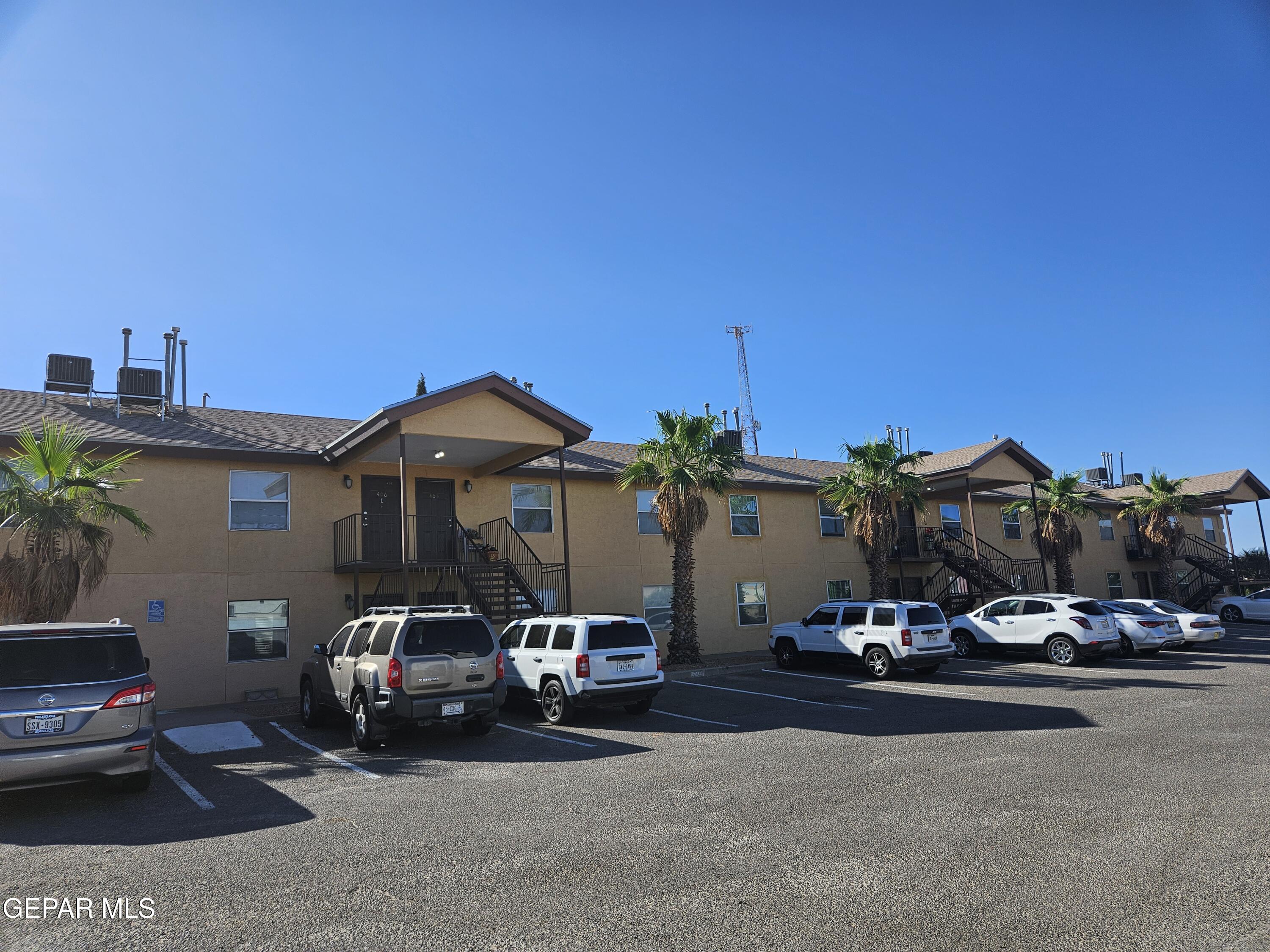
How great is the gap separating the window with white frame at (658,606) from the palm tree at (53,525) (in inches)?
495

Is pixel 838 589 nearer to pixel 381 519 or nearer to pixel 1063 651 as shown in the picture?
pixel 1063 651

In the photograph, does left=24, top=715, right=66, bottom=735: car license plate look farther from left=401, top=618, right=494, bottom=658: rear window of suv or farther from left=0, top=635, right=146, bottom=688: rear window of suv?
left=401, top=618, right=494, bottom=658: rear window of suv

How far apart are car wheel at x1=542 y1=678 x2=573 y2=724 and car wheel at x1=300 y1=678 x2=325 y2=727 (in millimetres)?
3448

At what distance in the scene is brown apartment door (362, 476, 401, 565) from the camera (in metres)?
17.3

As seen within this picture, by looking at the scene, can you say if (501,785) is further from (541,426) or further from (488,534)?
(488,534)

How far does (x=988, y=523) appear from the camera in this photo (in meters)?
30.5

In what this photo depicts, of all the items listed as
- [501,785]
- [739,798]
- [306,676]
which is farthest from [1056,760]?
[306,676]

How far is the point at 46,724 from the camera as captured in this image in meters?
7.37

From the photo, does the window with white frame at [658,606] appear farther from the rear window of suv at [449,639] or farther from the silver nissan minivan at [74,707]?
the silver nissan minivan at [74,707]

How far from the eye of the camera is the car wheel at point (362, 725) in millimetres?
10211

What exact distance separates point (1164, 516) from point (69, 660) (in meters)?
36.3

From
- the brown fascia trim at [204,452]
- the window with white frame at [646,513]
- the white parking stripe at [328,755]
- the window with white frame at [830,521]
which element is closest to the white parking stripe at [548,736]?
the white parking stripe at [328,755]

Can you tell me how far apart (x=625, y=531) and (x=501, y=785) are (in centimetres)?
1374

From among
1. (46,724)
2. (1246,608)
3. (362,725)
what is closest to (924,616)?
(362,725)
